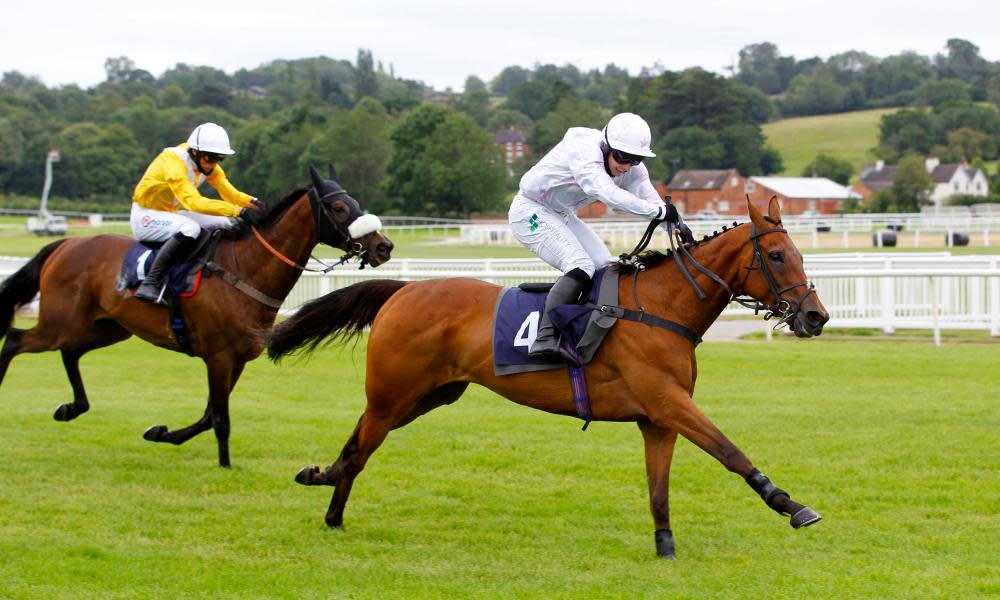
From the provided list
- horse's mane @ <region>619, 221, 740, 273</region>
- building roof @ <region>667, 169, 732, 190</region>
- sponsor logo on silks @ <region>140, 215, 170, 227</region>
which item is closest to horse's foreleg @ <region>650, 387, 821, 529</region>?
horse's mane @ <region>619, 221, 740, 273</region>

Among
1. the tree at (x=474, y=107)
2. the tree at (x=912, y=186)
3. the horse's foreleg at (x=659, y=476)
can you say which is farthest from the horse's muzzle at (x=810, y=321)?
the tree at (x=474, y=107)

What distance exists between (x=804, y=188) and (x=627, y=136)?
270 feet

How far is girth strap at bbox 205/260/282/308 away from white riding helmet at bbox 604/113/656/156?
10.5 feet

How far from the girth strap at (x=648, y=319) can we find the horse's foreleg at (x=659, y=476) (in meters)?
0.47

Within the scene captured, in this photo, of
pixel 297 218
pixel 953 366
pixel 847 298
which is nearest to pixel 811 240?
pixel 847 298

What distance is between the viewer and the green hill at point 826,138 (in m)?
126

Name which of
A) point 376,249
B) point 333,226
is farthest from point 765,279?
point 333,226

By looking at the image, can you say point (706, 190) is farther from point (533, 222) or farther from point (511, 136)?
point (533, 222)

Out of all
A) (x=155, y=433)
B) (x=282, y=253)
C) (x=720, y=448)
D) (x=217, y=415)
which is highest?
(x=282, y=253)

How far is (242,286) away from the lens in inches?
326

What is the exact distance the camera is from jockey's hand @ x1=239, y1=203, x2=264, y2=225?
27.8 feet

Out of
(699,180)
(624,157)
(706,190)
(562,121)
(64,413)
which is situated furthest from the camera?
(699,180)

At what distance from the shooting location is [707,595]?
5102 mm

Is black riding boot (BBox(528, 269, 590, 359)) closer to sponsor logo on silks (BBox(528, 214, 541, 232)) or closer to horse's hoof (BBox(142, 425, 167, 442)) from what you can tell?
sponsor logo on silks (BBox(528, 214, 541, 232))
